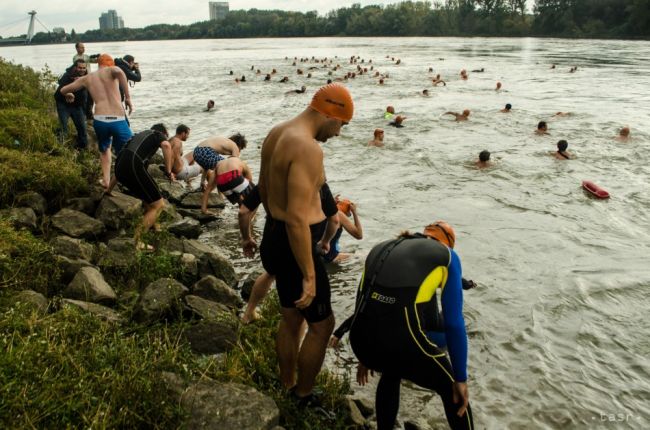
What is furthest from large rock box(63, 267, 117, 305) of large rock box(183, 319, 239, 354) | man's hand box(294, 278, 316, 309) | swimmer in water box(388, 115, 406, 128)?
swimmer in water box(388, 115, 406, 128)

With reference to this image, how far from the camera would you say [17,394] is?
281cm

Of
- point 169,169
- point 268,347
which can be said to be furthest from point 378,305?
point 169,169

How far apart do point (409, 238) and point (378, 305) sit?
0.49 meters

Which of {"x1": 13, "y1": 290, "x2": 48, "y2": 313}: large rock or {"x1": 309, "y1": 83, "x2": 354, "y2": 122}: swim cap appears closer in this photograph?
{"x1": 309, "y1": 83, "x2": 354, "y2": 122}: swim cap

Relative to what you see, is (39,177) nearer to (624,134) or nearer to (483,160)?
(483,160)

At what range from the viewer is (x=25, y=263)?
463 cm

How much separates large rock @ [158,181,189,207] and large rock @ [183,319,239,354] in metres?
5.08

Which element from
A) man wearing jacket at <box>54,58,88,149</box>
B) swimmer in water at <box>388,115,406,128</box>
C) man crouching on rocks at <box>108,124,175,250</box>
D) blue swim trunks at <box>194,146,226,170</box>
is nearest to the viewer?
man crouching on rocks at <box>108,124,175,250</box>

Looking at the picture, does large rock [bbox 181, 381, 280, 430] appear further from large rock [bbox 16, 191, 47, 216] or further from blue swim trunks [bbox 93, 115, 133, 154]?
blue swim trunks [bbox 93, 115, 133, 154]

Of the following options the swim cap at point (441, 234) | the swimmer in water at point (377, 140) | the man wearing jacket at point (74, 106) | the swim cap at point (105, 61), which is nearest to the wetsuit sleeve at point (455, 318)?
the swim cap at point (441, 234)

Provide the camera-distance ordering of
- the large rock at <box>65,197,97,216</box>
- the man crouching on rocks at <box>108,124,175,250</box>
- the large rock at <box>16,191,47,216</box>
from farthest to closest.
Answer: the large rock at <box>65,197,97,216</box> < the large rock at <box>16,191,47,216</box> < the man crouching on rocks at <box>108,124,175,250</box>

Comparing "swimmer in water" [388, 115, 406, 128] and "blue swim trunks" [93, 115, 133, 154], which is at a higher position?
"blue swim trunks" [93, 115, 133, 154]

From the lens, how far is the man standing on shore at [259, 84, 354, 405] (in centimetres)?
284

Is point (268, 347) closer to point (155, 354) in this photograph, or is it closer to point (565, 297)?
point (155, 354)
